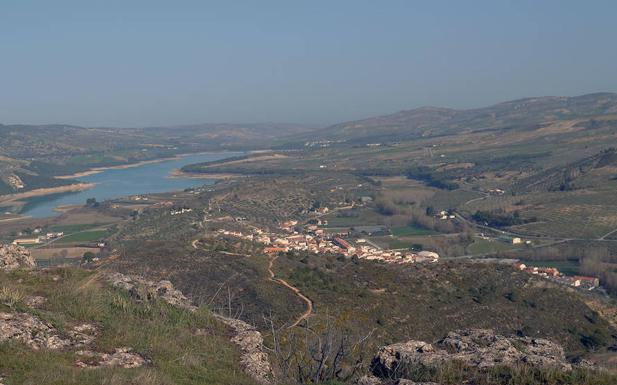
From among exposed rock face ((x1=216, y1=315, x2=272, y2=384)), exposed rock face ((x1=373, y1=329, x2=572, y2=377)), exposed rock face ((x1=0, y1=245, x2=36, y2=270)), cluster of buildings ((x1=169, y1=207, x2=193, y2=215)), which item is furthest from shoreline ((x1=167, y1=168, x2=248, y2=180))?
exposed rock face ((x1=373, y1=329, x2=572, y2=377))

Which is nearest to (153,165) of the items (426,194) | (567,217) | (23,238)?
(426,194)

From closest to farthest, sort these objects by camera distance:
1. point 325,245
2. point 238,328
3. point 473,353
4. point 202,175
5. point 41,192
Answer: point 473,353 → point 238,328 → point 325,245 → point 41,192 → point 202,175

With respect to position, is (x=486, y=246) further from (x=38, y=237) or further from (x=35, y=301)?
(x=35, y=301)

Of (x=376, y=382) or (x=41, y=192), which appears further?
(x=41, y=192)

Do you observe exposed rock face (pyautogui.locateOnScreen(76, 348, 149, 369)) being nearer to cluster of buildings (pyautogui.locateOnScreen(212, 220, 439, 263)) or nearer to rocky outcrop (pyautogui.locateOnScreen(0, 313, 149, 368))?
rocky outcrop (pyautogui.locateOnScreen(0, 313, 149, 368))

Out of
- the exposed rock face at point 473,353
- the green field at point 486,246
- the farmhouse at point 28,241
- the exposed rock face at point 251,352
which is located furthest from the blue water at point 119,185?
the exposed rock face at point 473,353

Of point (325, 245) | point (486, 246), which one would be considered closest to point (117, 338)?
point (325, 245)

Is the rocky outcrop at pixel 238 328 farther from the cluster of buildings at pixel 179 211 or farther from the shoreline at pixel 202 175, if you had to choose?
the shoreline at pixel 202 175
